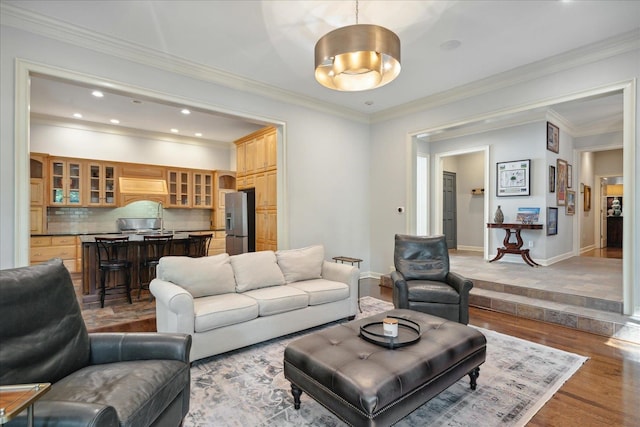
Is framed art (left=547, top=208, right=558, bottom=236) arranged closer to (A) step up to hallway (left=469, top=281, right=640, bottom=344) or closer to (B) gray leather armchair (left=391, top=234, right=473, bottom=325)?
(A) step up to hallway (left=469, top=281, right=640, bottom=344)

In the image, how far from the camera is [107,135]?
686 cm

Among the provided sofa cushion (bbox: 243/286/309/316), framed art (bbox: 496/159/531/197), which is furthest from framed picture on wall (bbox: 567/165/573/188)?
sofa cushion (bbox: 243/286/309/316)

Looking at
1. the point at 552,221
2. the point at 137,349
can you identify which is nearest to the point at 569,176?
→ the point at 552,221

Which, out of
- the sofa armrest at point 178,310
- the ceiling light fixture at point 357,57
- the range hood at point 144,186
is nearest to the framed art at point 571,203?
the ceiling light fixture at point 357,57

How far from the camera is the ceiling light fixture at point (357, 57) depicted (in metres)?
2.14

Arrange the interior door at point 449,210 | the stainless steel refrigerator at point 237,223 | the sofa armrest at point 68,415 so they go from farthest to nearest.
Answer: the interior door at point 449,210
the stainless steel refrigerator at point 237,223
the sofa armrest at point 68,415

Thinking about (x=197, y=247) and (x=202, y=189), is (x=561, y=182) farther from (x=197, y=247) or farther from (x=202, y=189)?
(x=202, y=189)

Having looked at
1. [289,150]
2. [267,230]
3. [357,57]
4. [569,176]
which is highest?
[357,57]

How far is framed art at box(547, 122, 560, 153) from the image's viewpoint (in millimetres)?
5954

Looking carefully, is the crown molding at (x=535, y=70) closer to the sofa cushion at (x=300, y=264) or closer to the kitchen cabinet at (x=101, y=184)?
the sofa cushion at (x=300, y=264)

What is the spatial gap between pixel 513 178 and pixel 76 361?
23.1ft

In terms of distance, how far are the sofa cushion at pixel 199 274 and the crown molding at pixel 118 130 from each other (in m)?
5.24

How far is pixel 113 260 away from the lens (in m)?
4.54

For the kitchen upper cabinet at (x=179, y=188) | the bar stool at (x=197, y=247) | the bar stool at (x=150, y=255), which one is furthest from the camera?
the kitchen upper cabinet at (x=179, y=188)
